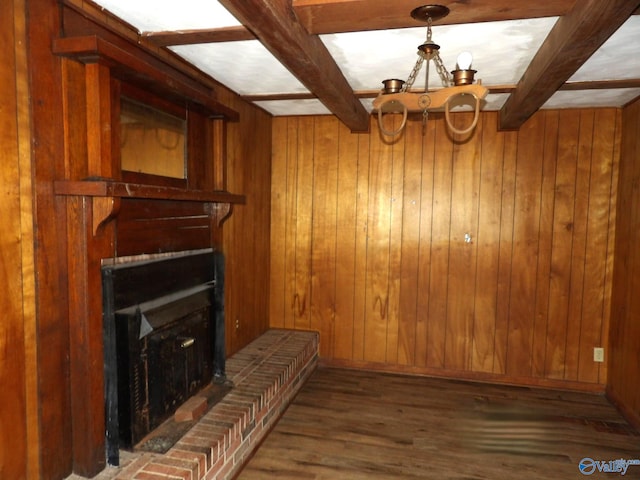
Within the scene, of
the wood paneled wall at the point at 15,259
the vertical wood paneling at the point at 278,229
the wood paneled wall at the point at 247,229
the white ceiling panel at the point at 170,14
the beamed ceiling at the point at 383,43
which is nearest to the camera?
the wood paneled wall at the point at 15,259

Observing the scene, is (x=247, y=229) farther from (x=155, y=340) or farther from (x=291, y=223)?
(x=155, y=340)


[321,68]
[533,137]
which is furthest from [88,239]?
[533,137]

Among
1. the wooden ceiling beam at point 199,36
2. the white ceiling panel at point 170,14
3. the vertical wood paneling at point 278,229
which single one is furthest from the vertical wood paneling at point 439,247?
the white ceiling panel at point 170,14

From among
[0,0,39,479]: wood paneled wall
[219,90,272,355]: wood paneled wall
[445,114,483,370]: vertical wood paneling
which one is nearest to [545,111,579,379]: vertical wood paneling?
[445,114,483,370]: vertical wood paneling

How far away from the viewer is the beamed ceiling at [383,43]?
1.52 metres

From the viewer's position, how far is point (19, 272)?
146 cm

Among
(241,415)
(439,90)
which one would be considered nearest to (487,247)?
(439,90)

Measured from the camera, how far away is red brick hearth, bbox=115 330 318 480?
1.79m

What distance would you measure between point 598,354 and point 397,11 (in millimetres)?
3268

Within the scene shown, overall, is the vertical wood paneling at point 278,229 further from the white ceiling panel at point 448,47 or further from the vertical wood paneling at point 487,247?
the vertical wood paneling at point 487,247

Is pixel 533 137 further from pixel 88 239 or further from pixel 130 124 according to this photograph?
pixel 88 239

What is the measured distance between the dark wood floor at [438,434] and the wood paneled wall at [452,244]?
1.19 ft

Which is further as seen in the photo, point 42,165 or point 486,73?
point 486,73

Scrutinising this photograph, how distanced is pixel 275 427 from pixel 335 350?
4.03 feet
